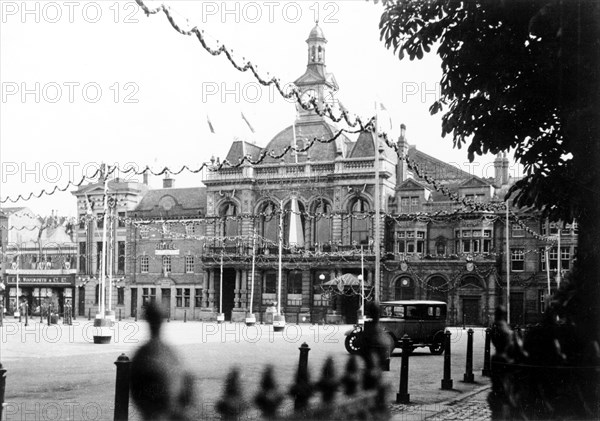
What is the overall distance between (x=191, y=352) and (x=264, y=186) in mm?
39547

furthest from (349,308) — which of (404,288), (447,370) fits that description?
(447,370)

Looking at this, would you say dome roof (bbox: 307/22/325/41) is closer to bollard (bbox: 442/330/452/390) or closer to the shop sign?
the shop sign

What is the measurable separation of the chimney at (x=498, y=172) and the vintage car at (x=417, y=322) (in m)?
35.8

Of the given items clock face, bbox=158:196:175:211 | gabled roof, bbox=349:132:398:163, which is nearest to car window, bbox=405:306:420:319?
gabled roof, bbox=349:132:398:163

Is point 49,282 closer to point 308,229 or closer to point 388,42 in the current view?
point 308,229

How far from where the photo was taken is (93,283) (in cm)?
6944

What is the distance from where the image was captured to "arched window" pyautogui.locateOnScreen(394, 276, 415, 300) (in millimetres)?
57531

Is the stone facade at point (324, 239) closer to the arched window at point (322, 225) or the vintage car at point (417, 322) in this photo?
the arched window at point (322, 225)

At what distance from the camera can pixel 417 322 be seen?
24.6 meters

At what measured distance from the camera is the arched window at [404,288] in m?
57.5

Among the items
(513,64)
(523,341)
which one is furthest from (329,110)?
(523,341)

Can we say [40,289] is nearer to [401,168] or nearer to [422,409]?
[401,168]

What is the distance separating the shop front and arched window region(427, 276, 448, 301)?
34.8 m

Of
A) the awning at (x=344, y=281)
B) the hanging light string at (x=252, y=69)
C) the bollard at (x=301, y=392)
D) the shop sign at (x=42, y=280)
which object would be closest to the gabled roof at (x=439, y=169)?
the awning at (x=344, y=281)
